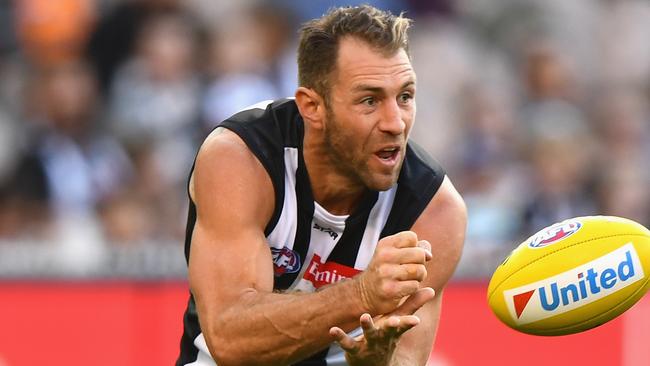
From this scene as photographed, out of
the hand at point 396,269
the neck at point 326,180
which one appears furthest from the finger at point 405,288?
the neck at point 326,180

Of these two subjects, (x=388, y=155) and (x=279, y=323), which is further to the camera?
(x=388, y=155)

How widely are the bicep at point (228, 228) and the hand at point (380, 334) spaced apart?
0.44m

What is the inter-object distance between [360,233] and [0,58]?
18.2ft

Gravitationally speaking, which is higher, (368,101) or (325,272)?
(368,101)

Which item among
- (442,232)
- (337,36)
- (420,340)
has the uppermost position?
(337,36)

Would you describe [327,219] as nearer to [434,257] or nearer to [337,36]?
[434,257]

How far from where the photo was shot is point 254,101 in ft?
31.3

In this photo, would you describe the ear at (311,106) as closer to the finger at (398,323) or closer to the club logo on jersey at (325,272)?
the club logo on jersey at (325,272)

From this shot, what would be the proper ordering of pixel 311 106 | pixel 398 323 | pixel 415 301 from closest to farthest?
pixel 398 323
pixel 415 301
pixel 311 106

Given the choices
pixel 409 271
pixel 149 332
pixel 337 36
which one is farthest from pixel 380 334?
pixel 149 332

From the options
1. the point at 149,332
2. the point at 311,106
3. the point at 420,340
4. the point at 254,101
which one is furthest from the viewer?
the point at 254,101

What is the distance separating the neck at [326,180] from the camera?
17.3ft

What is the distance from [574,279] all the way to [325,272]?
100 cm

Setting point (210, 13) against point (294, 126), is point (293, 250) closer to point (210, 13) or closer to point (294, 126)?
point (294, 126)
